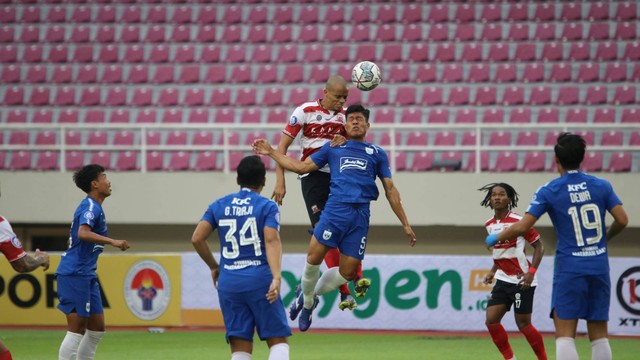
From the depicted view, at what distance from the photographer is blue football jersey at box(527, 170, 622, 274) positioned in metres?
8.20

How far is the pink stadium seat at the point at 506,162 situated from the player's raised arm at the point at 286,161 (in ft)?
34.6

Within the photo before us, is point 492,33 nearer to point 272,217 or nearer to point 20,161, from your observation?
point 20,161

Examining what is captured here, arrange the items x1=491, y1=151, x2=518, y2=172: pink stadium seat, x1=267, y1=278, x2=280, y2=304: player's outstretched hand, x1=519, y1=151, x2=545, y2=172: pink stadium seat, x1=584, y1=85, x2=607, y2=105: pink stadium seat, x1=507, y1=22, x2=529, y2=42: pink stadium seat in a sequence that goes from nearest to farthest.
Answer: x1=267, y1=278, x2=280, y2=304: player's outstretched hand < x1=519, y1=151, x2=545, y2=172: pink stadium seat < x1=491, y1=151, x2=518, y2=172: pink stadium seat < x1=584, y1=85, x2=607, y2=105: pink stadium seat < x1=507, y1=22, x2=529, y2=42: pink stadium seat

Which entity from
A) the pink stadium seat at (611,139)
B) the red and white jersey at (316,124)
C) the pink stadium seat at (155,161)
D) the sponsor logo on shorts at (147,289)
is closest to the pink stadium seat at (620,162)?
the pink stadium seat at (611,139)

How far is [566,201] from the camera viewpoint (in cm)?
820

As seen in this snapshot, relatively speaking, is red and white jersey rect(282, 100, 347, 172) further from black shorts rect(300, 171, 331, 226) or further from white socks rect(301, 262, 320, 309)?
white socks rect(301, 262, 320, 309)

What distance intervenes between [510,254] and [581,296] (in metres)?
3.10

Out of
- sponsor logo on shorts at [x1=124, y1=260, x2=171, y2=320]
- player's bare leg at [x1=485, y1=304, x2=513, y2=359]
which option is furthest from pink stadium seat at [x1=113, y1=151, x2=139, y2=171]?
player's bare leg at [x1=485, y1=304, x2=513, y2=359]

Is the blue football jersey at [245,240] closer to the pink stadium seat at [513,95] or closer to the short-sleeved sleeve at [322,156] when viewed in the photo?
the short-sleeved sleeve at [322,156]

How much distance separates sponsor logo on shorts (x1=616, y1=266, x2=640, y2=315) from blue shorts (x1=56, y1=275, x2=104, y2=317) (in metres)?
9.81

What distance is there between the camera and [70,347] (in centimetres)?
1013

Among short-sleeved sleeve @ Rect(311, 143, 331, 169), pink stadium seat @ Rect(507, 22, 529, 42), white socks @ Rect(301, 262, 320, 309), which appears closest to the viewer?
short-sleeved sleeve @ Rect(311, 143, 331, 169)

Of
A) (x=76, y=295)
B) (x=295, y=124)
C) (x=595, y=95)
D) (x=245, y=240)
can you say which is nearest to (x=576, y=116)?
(x=595, y=95)

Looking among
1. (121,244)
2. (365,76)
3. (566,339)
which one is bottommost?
(566,339)
